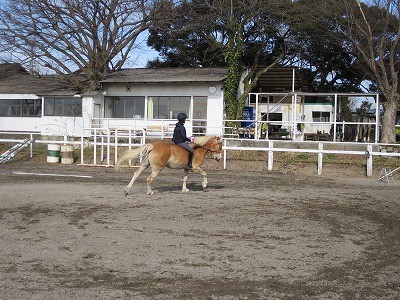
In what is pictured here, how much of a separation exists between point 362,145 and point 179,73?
14386 millimetres

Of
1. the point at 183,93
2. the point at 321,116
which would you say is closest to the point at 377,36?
the point at 321,116

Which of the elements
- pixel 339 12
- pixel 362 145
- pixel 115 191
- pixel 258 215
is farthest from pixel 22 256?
pixel 339 12

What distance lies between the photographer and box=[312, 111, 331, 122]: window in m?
34.9

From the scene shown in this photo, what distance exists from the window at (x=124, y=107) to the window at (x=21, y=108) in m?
4.67

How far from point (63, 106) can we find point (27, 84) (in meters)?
5.26

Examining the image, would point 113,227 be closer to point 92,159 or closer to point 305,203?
point 305,203

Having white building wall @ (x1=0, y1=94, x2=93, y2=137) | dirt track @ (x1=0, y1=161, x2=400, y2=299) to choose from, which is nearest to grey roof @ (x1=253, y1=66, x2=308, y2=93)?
white building wall @ (x1=0, y1=94, x2=93, y2=137)

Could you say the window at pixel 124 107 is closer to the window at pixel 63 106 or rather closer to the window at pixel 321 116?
the window at pixel 63 106

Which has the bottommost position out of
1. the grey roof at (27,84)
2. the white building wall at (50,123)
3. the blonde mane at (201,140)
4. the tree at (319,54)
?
the blonde mane at (201,140)

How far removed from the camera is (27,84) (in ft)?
116

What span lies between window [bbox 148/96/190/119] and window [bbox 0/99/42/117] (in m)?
7.79

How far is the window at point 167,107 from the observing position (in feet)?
101

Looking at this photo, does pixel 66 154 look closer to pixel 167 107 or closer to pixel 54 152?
pixel 54 152

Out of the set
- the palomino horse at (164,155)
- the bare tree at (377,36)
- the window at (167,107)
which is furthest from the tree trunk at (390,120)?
the palomino horse at (164,155)
